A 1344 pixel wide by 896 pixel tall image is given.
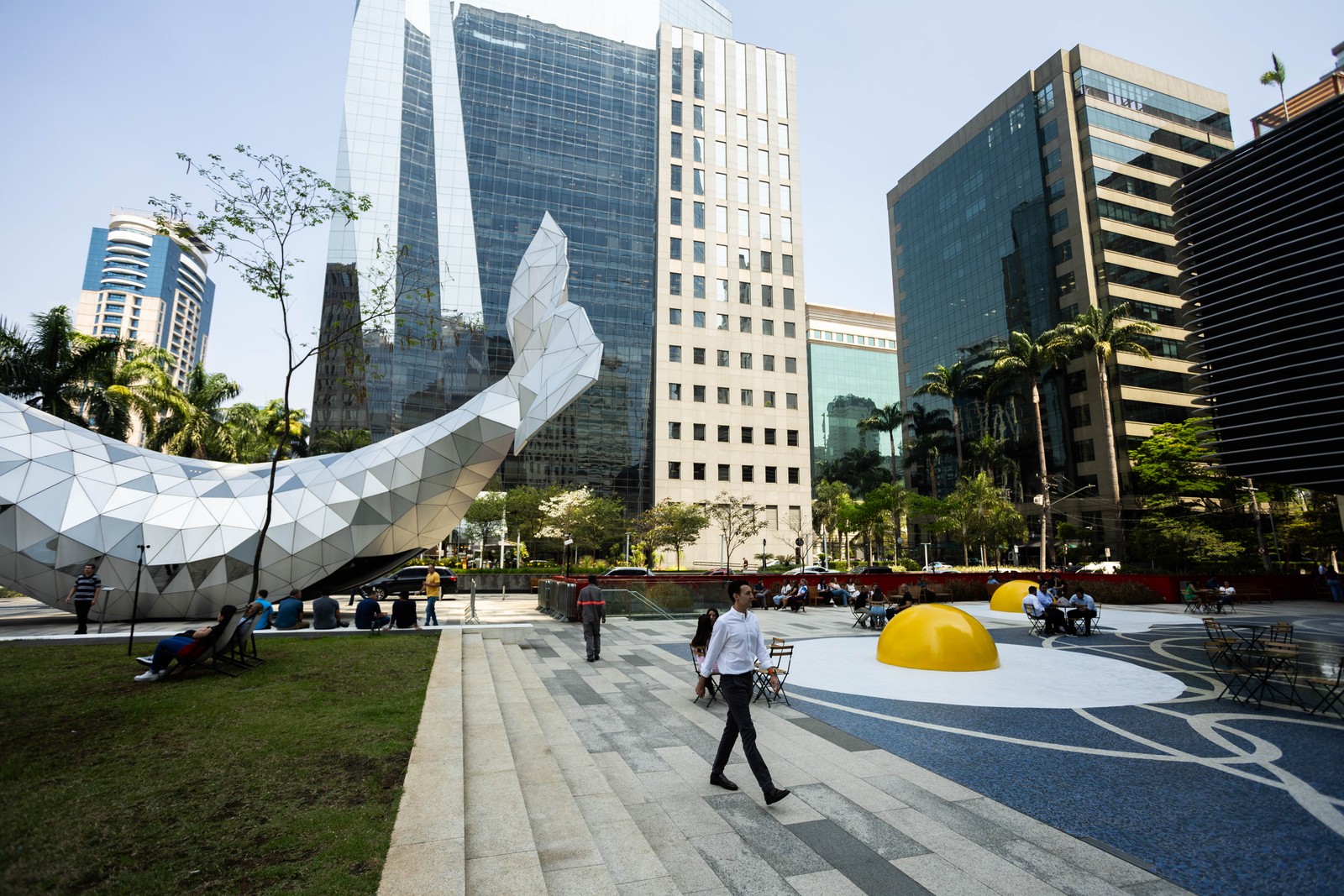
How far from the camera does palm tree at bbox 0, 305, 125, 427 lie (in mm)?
25078

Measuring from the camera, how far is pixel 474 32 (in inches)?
2803

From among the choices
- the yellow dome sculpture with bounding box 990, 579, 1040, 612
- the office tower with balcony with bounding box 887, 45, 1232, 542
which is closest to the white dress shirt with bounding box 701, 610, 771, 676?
the yellow dome sculpture with bounding box 990, 579, 1040, 612

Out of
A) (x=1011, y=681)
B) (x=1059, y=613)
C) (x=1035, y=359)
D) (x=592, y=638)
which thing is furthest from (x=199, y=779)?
(x=1035, y=359)

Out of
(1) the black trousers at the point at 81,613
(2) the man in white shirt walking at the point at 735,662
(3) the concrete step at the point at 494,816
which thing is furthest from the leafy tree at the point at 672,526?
(2) the man in white shirt walking at the point at 735,662

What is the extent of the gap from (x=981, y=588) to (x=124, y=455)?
3570 cm

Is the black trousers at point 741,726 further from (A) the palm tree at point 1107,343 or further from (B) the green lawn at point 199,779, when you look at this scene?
(A) the palm tree at point 1107,343

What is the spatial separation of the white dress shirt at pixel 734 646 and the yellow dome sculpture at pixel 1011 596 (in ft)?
71.2

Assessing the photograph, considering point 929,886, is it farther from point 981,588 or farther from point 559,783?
point 981,588

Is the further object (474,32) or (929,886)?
(474,32)

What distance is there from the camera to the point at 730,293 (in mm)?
62062

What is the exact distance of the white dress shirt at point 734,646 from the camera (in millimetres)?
5773

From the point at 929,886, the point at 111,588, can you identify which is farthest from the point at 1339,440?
the point at 111,588

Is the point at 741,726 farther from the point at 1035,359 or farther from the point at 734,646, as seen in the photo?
the point at 1035,359

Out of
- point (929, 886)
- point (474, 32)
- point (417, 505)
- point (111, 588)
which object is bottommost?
point (929, 886)
